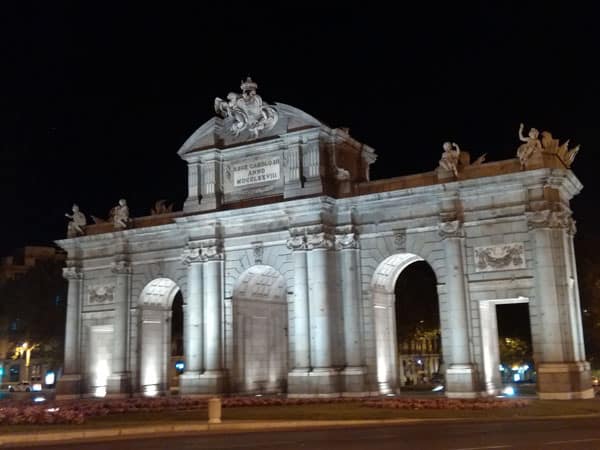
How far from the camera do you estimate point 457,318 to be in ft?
126

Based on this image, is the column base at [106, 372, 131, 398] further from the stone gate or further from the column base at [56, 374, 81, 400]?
the column base at [56, 374, 81, 400]

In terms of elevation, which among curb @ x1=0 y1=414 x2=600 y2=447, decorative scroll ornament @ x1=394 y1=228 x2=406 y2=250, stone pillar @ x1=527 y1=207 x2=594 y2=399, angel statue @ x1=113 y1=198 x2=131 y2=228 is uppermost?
angel statue @ x1=113 y1=198 x2=131 y2=228

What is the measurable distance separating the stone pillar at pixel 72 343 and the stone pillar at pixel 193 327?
9.62m

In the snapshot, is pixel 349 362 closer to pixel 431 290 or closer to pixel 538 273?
pixel 538 273

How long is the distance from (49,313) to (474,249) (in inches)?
1980

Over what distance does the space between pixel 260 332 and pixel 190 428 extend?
21.9m

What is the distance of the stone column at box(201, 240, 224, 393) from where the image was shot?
4344cm

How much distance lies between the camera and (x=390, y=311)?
4400 centimetres

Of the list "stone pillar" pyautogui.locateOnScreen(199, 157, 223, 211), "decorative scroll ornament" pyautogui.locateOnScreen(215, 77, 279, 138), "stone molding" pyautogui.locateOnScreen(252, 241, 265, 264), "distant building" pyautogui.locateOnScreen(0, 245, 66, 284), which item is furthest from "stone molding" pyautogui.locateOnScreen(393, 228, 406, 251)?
"distant building" pyautogui.locateOnScreen(0, 245, 66, 284)

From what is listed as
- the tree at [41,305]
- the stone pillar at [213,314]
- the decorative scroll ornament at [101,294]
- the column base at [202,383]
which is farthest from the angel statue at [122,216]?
the tree at [41,305]

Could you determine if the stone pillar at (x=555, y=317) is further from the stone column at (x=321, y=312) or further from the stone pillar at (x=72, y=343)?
the stone pillar at (x=72, y=343)

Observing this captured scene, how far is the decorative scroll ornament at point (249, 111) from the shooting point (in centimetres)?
4495

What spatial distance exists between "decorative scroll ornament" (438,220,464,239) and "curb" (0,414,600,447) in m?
13.3

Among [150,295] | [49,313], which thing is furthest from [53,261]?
[150,295]
